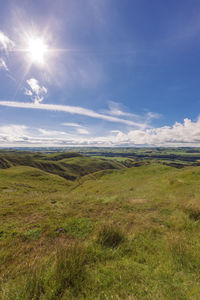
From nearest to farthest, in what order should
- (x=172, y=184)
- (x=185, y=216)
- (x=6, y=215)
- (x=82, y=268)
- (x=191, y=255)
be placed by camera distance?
(x=82, y=268) → (x=191, y=255) → (x=185, y=216) → (x=6, y=215) → (x=172, y=184)

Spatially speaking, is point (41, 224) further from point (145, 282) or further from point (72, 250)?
point (145, 282)

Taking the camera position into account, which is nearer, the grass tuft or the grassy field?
the grassy field

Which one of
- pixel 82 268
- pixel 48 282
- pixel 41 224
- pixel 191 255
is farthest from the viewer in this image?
pixel 41 224

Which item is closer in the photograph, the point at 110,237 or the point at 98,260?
the point at 98,260

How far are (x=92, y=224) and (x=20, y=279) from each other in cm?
515

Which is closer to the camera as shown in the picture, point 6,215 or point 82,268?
point 82,268

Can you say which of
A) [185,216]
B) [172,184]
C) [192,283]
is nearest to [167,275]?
[192,283]

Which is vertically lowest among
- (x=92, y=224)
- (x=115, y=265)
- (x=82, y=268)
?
(x=92, y=224)

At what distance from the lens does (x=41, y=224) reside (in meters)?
8.66

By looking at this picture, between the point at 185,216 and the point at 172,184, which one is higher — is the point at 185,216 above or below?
above

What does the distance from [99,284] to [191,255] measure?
3.85 metres

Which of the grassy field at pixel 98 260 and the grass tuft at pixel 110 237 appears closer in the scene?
the grassy field at pixel 98 260

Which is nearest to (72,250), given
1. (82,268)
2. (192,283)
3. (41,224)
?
(82,268)

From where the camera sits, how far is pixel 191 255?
5.16 metres
